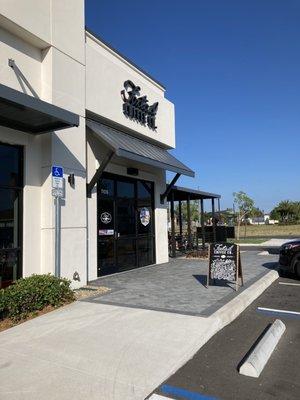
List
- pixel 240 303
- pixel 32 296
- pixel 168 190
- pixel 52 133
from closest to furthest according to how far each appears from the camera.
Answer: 1. pixel 32 296
2. pixel 240 303
3. pixel 52 133
4. pixel 168 190

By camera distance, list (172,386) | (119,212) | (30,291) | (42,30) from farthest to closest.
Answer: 1. (119,212)
2. (42,30)
3. (30,291)
4. (172,386)

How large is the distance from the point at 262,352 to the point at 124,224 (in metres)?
8.30

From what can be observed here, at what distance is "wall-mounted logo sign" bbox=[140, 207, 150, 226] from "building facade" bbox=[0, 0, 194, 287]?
0.58m

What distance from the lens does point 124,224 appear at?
12.6 meters

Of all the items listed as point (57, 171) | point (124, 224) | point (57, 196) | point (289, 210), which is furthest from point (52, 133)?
point (289, 210)

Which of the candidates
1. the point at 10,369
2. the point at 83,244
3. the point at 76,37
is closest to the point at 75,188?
the point at 83,244

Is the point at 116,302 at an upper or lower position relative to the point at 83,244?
lower

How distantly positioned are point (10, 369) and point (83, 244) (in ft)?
17.3

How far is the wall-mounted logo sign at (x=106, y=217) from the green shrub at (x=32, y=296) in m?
3.95

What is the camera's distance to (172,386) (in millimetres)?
4035

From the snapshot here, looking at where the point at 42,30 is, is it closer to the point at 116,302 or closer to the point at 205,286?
the point at 116,302

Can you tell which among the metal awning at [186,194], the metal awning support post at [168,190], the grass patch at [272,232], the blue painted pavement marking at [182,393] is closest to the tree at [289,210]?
the grass patch at [272,232]

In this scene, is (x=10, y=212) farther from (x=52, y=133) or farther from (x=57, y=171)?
(x=52, y=133)

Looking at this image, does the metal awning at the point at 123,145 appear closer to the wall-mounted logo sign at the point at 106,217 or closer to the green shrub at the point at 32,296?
the wall-mounted logo sign at the point at 106,217
